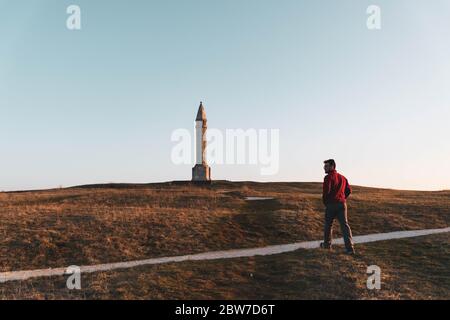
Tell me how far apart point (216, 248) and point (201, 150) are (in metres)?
37.1

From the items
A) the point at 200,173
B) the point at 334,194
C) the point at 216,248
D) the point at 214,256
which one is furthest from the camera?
the point at 200,173

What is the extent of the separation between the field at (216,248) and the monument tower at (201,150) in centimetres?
2749

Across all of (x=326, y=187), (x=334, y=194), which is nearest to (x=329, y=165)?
(x=326, y=187)

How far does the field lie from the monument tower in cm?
2749

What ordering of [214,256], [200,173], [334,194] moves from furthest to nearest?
[200,173] < [214,256] < [334,194]

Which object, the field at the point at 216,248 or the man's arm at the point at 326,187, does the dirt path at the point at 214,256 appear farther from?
the man's arm at the point at 326,187

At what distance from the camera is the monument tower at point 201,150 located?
4991 centimetres

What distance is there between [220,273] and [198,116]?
42.0m

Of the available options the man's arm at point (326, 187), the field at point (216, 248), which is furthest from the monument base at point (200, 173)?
the man's arm at point (326, 187)

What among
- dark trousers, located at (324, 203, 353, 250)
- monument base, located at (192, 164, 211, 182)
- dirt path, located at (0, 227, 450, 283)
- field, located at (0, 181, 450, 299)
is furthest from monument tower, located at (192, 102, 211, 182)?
dark trousers, located at (324, 203, 353, 250)

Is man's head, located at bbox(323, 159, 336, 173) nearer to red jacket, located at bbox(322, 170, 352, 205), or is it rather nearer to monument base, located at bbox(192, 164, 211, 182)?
red jacket, located at bbox(322, 170, 352, 205)

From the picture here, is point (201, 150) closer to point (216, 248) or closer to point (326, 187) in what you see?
point (216, 248)

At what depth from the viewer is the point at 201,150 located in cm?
5097
